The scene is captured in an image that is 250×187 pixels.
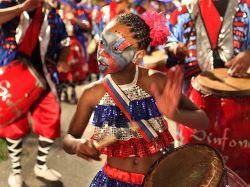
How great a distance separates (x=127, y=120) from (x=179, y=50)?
3.66ft

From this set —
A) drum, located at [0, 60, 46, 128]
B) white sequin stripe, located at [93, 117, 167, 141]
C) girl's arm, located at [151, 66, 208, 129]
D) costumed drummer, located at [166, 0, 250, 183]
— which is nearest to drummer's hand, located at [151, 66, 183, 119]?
Result: girl's arm, located at [151, 66, 208, 129]

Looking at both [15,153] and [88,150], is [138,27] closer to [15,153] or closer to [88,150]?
[88,150]

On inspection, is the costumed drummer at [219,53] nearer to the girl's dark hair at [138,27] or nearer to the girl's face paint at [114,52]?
the girl's dark hair at [138,27]

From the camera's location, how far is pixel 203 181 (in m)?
1.94

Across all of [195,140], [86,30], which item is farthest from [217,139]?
[86,30]

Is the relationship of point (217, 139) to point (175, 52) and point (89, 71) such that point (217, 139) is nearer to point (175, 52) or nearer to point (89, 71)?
point (175, 52)

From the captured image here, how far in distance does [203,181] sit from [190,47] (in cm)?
157

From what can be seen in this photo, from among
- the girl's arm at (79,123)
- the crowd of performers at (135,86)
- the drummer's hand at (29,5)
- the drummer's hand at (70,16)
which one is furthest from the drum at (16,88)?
the drummer's hand at (70,16)

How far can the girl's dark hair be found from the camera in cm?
216

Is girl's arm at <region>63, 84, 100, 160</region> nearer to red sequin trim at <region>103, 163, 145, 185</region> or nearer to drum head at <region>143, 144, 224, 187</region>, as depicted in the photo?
red sequin trim at <region>103, 163, 145, 185</region>

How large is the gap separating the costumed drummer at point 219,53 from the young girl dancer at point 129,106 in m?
0.84

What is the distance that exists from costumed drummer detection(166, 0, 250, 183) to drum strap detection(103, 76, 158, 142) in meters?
0.97

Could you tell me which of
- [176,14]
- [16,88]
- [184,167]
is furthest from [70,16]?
[184,167]

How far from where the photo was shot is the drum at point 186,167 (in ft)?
6.57
